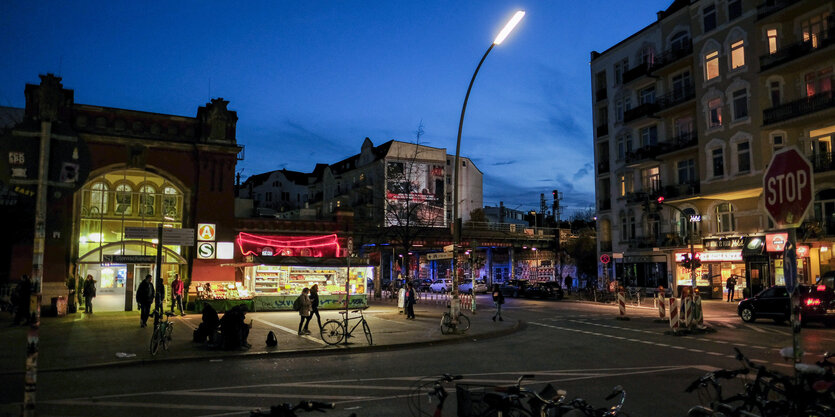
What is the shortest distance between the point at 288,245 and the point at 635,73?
99.9 ft

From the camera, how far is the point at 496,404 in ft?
16.0

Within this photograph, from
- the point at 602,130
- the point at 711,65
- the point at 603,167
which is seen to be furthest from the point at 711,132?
the point at 602,130

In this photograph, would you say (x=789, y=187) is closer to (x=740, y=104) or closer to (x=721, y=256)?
(x=740, y=104)

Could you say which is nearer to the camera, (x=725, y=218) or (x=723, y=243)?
(x=723, y=243)

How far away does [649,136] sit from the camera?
44875 mm

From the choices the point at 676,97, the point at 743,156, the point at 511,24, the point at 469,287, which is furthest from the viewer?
the point at 469,287

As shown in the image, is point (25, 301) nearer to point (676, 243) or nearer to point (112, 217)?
point (112, 217)

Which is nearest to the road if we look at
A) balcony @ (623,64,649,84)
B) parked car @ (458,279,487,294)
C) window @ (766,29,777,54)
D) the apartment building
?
the apartment building

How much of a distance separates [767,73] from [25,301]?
38823mm

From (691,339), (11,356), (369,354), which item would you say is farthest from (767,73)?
(11,356)

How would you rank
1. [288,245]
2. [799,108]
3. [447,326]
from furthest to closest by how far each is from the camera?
[288,245] < [799,108] < [447,326]

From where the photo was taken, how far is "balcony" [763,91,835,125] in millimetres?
30125

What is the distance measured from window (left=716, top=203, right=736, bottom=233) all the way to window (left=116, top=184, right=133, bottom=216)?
36478 mm

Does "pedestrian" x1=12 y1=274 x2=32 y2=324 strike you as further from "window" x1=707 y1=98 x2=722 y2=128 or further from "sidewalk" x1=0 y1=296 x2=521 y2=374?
"window" x1=707 y1=98 x2=722 y2=128
